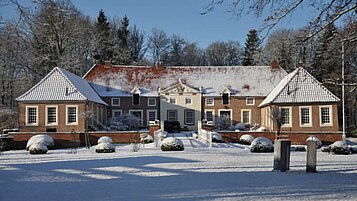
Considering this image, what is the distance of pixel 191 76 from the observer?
49.4 meters

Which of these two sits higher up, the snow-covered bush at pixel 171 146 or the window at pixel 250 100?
the window at pixel 250 100

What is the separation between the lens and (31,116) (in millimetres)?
37625

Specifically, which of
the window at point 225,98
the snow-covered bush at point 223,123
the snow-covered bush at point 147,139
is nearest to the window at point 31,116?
the snow-covered bush at point 147,139

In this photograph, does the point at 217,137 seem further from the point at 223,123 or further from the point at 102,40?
the point at 102,40

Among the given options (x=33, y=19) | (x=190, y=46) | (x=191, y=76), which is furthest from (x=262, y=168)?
(x=190, y=46)

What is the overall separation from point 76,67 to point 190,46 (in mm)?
28590

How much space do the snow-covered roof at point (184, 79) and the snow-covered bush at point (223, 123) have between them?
2751mm

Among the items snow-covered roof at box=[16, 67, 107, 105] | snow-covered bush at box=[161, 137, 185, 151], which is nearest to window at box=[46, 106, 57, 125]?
snow-covered roof at box=[16, 67, 107, 105]

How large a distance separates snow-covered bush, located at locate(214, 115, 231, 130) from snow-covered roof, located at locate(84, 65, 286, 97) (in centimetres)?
275

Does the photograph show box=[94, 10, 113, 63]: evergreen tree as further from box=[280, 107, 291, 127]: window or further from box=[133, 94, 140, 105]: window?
box=[280, 107, 291, 127]: window

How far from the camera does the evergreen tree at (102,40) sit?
60062 millimetres

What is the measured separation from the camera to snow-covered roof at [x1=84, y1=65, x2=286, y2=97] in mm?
47344

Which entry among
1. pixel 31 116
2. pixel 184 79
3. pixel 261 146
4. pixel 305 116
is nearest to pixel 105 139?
pixel 31 116

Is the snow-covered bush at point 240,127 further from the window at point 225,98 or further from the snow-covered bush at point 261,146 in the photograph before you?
the snow-covered bush at point 261,146
